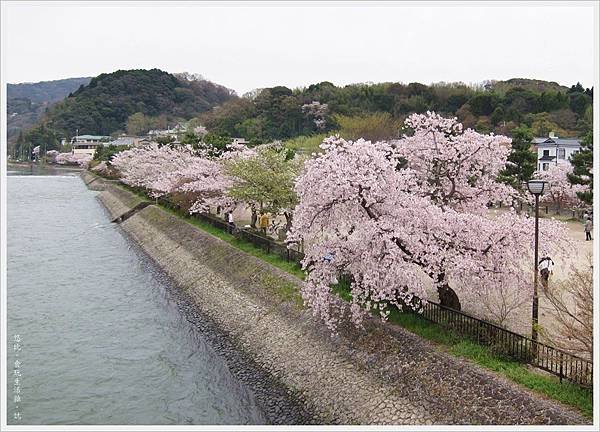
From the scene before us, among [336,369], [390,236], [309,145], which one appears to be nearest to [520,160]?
[309,145]

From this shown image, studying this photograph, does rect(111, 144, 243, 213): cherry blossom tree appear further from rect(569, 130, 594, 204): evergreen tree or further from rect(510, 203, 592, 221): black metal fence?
rect(510, 203, 592, 221): black metal fence

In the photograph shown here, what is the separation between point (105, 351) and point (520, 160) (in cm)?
2633

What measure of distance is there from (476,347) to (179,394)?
6.96 metres

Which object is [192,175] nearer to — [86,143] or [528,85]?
[528,85]

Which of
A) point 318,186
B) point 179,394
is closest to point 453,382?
point 318,186

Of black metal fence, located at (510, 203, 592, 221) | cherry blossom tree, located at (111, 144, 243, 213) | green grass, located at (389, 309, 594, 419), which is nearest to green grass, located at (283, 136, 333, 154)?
cherry blossom tree, located at (111, 144, 243, 213)

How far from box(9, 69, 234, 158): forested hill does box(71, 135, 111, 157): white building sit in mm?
6274

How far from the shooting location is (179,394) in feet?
43.2

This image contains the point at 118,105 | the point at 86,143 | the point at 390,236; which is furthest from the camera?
the point at 118,105

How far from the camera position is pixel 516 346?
10.9 metres

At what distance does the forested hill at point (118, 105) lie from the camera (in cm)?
12519

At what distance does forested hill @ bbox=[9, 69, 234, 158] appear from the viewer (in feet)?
411

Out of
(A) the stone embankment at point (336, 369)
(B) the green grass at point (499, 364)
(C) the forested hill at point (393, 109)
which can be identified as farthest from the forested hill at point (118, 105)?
(B) the green grass at point (499, 364)

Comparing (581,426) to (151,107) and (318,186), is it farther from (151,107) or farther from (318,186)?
(151,107)
